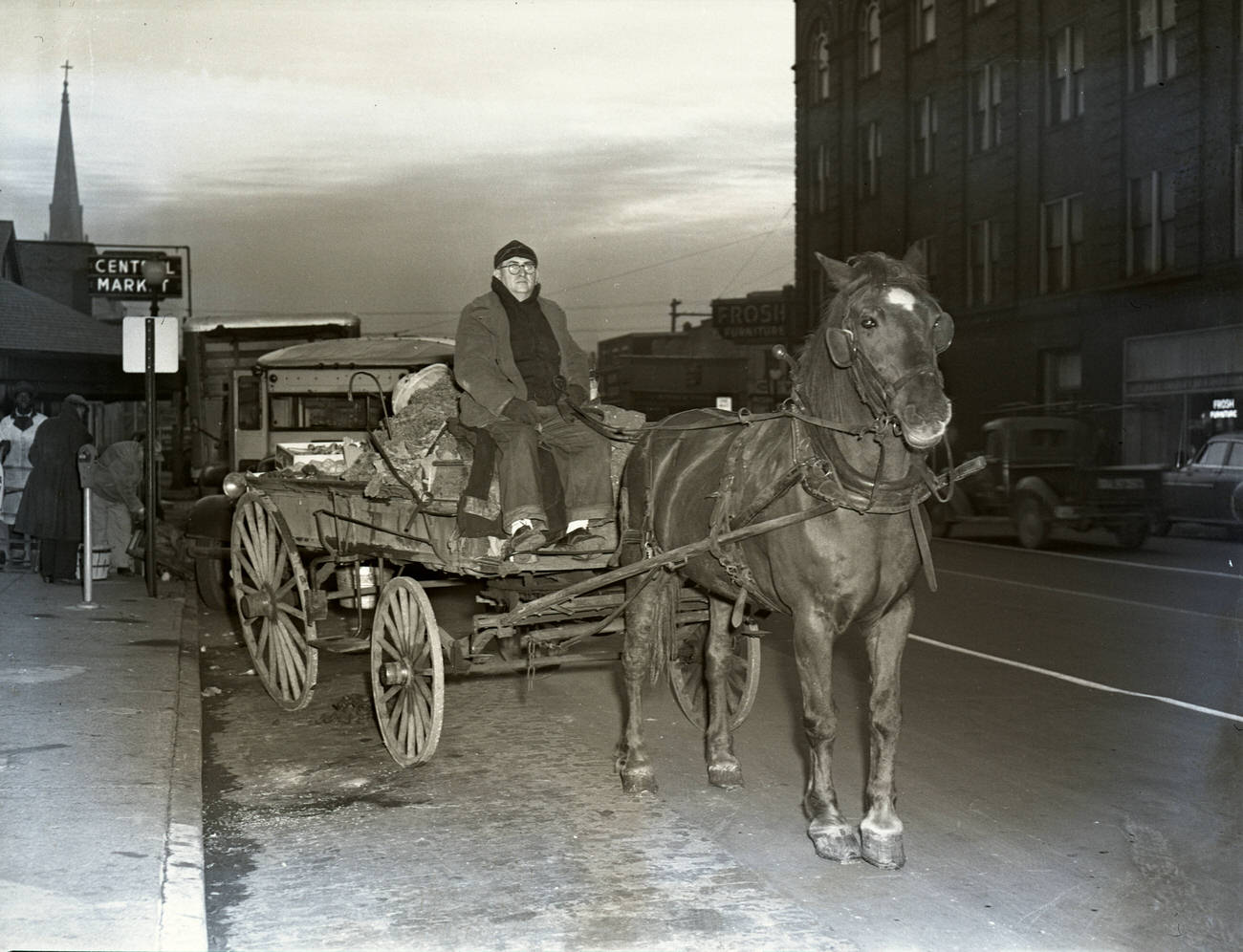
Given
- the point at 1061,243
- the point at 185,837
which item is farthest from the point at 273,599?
the point at 1061,243

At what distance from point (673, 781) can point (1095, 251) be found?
2514cm

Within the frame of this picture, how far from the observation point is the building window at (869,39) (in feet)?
125

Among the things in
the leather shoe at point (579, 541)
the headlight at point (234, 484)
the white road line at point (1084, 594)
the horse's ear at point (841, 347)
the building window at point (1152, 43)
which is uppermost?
the building window at point (1152, 43)

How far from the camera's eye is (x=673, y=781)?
711cm

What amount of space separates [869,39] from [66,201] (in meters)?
84.4

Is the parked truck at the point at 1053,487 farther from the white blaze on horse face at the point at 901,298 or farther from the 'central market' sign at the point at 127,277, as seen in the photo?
the white blaze on horse face at the point at 901,298

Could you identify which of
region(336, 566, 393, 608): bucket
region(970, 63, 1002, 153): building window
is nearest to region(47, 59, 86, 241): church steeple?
region(970, 63, 1002, 153): building window

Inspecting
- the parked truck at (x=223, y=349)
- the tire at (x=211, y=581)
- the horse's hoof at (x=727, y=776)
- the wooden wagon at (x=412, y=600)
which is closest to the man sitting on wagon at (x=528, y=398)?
the wooden wagon at (x=412, y=600)

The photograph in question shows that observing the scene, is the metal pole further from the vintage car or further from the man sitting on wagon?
the vintage car

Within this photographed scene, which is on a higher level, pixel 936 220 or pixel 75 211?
pixel 75 211

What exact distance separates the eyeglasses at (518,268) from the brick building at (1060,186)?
675 inches

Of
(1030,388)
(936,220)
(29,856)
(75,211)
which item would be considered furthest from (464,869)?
(75,211)

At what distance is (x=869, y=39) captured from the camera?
127 ft

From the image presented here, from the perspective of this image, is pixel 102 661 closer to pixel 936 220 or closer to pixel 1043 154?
pixel 1043 154
